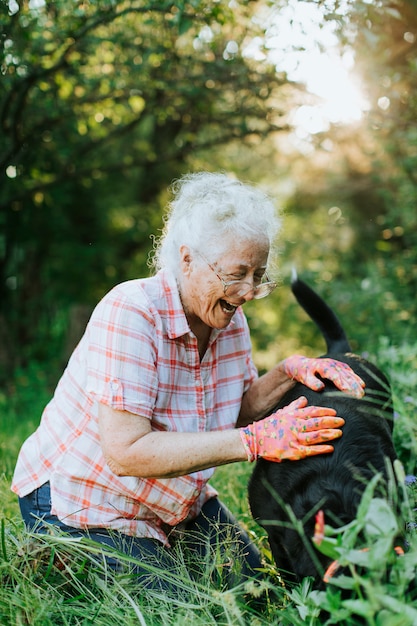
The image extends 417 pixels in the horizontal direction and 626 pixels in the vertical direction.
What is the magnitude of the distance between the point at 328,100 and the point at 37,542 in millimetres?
2942

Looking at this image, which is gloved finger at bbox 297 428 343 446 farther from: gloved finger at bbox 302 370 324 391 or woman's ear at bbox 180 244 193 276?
woman's ear at bbox 180 244 193 276

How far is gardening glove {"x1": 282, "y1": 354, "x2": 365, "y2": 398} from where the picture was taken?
1875 millimetres

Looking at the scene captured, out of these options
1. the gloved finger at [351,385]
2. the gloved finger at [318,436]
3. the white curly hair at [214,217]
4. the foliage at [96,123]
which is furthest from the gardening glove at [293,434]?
the foliage at [96,123]

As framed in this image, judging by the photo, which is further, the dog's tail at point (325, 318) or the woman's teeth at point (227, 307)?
the dog's tail at point (325, 318)

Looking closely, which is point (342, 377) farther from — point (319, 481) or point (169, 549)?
point (169, 549)

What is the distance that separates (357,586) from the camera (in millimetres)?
1216

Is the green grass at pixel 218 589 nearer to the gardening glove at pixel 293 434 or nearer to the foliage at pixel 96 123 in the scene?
the gardening glove at pixel 293 434

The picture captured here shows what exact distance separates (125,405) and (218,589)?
1.87 feet

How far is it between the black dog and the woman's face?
0.38m

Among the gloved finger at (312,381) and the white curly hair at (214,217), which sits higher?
the white curly hair at (214,217)

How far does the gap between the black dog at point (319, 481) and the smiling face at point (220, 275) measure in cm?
38

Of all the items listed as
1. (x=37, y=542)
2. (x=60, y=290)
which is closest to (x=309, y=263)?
(x=60, y=290)

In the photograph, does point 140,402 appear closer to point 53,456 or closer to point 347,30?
point 53,456

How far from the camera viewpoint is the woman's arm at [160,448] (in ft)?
5.66
